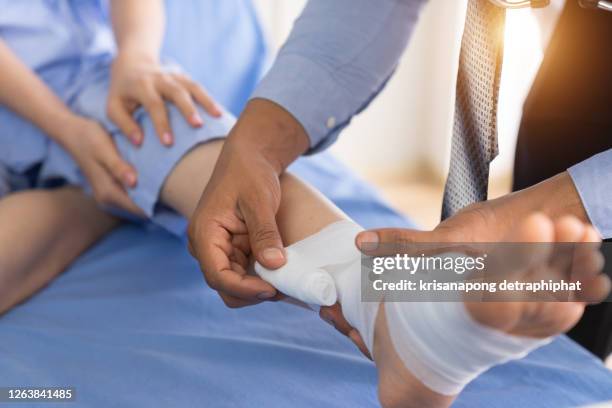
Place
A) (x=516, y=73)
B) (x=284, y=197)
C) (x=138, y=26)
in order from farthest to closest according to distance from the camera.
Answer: (x=516, y=73)
(x=138, y=26)
(x=284, y=197)

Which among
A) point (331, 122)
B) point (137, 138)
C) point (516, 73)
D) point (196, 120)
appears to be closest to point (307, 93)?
point (331, 122)

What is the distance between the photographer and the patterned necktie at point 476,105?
767mm

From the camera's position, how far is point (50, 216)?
3.49ft

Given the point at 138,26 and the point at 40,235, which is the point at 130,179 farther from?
the point at 138,26

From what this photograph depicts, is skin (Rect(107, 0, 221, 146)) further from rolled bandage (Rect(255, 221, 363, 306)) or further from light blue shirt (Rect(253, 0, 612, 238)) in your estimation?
rolled bandage (Rect(255, 221, 363, 306))

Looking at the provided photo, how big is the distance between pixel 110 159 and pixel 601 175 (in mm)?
700

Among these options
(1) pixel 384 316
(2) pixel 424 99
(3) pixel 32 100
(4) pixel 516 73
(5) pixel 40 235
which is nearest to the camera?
(1) pixel 384 316

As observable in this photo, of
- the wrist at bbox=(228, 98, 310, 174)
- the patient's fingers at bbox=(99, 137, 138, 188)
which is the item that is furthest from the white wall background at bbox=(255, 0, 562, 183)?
the wrist at bbox=(228, 98, 310, 174)

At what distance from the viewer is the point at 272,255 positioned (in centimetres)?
75

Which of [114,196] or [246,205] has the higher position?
[246,205]

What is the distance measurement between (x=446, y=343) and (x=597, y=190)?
0.75ft

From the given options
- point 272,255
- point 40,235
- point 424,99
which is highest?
point 272,255

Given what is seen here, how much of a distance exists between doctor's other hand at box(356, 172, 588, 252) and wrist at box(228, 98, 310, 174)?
0.26 m

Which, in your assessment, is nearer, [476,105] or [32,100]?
[476,105]
